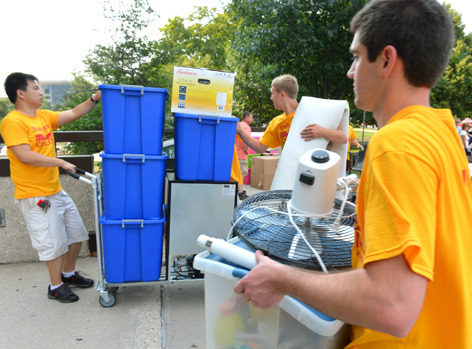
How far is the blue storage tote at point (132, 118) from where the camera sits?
2.59 m

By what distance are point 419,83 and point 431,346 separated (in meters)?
0.65

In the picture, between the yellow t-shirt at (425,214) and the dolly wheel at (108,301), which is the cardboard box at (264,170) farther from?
the yellow t-shirt at (425,214)

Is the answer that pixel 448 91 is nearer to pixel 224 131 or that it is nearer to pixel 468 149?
pixel 468 149

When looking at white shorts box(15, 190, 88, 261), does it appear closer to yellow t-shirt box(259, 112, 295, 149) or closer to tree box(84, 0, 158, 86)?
yellow t-shirt box(259, 112, 295, 149)

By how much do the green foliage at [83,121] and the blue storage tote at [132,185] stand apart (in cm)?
288

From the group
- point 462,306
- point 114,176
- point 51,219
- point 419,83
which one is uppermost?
point 419,83

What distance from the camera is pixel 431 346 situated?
2.62 feet

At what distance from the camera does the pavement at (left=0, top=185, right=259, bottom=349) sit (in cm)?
253

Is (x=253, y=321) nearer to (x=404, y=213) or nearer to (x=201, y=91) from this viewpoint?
(x=404, y=213)

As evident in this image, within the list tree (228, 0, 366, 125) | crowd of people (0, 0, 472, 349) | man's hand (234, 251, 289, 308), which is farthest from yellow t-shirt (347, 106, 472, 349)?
tree (228, 0, 366, 125)

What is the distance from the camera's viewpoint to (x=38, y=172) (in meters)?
2.89

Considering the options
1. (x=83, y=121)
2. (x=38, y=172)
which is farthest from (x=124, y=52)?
(x=38, y=172)

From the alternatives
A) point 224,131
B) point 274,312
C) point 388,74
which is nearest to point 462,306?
point 274,312

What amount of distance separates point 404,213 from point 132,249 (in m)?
2.66
